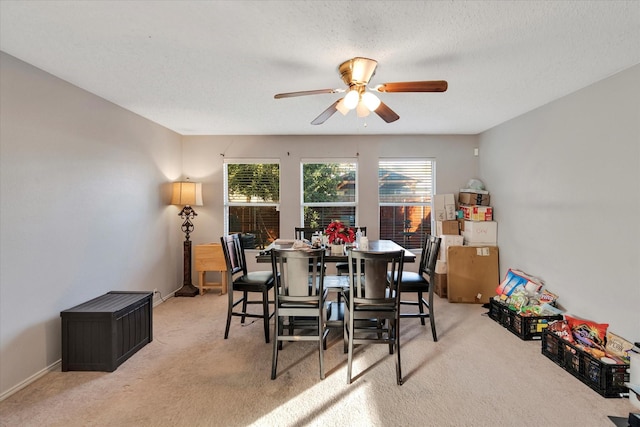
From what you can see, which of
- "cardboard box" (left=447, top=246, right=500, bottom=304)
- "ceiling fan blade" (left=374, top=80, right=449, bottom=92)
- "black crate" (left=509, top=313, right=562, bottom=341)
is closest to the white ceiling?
"ceiling fan blade" (left=374, top=80, right=449, bottom=92)

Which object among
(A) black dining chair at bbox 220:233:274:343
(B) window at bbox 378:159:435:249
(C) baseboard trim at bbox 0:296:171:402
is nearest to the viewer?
(C) baseboard trim at bbox 0:296:171:402

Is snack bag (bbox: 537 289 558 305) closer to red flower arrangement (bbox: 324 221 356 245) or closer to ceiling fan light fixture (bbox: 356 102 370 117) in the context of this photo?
red flower arrangement (bbox: 324 221 356 245)

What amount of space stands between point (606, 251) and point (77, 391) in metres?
4.41

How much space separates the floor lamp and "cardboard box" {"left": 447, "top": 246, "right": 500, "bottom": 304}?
145 inches

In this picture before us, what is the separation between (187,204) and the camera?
4559 millimetres

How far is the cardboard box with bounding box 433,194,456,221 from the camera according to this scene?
470cm

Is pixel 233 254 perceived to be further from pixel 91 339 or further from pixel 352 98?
pixel 352 98

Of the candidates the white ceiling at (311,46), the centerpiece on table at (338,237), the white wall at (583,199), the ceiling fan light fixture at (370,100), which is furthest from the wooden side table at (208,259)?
the white wall at (583,199)

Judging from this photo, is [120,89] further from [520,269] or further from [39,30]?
[520,269]

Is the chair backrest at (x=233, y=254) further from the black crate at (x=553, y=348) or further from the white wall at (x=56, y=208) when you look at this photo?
the black crate at (x=553, y=348)

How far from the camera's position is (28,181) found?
95.3 inches

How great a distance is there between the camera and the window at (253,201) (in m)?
5.09

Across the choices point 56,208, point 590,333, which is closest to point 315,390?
point 590,333

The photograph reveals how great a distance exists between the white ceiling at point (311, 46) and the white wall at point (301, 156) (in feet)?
5.19
